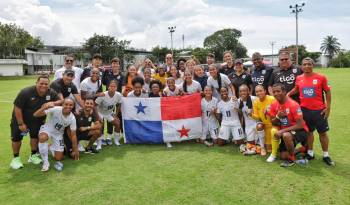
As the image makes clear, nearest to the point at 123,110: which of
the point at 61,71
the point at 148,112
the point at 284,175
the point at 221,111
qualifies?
the point at 148,112

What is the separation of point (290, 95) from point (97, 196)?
4051 millimetres

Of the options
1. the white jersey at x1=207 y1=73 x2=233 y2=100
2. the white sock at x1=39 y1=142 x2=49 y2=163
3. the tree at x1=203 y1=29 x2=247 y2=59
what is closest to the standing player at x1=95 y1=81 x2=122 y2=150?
the white sock at x1=39 y1=142 x2=49 y2=163

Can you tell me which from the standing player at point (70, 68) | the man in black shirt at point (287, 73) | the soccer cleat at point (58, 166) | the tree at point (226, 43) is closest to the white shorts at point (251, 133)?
the man in black shirt at point (287, 73)

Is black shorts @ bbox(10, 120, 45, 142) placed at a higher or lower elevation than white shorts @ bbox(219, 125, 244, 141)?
higher

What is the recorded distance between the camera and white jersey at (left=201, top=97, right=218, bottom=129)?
25.0 ft

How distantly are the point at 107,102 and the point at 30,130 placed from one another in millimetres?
1900

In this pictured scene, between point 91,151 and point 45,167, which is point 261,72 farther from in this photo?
point 45,167

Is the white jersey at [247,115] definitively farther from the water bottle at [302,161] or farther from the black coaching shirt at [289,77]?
the water bottle at [302,161]

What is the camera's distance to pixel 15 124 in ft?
20.1

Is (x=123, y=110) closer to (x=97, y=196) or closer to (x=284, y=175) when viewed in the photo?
(x=97, y=196)

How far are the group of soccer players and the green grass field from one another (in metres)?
0.36

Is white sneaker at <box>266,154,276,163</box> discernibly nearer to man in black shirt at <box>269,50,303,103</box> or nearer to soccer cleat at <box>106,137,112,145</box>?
man in black shirt at <box>269,50,303,103</box>

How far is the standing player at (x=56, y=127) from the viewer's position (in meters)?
6.01

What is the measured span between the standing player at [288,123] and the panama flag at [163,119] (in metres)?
2.24
